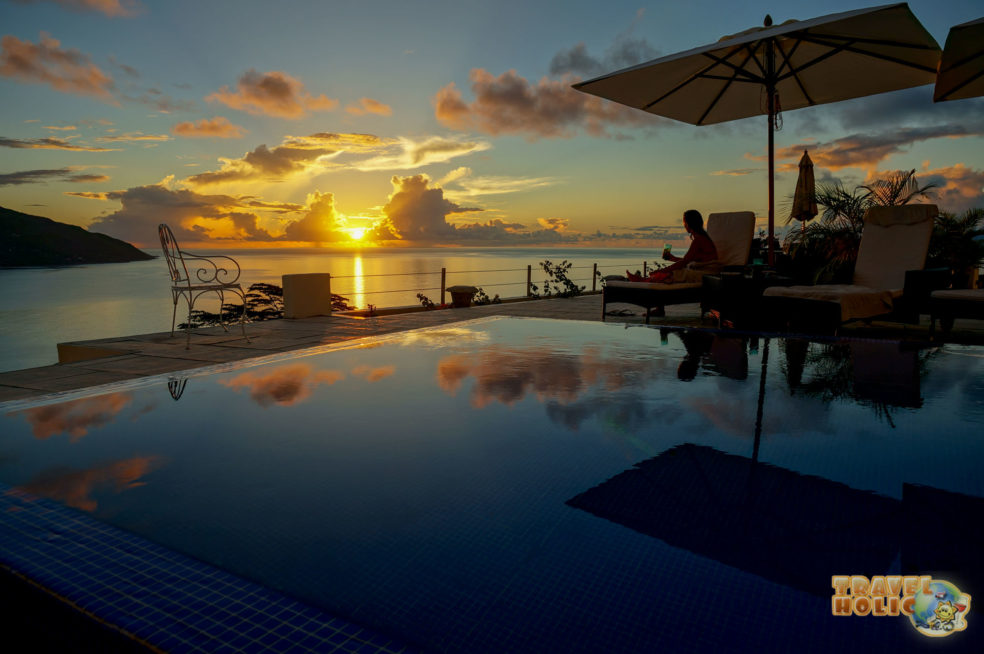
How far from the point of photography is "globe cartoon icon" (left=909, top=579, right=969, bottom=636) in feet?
3.06

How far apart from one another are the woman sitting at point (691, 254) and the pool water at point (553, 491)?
117 inches

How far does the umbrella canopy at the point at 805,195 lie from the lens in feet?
24.0

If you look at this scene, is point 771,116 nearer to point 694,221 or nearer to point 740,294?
point 694,221

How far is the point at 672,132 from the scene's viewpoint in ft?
34.8

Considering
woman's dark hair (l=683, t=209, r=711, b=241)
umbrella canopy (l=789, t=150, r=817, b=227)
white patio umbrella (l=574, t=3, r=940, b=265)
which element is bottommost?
woman's dark hair (l=683, t=209, r=711, b=241)

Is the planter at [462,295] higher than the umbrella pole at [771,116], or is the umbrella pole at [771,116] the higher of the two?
the umbrella pole at [771,116]

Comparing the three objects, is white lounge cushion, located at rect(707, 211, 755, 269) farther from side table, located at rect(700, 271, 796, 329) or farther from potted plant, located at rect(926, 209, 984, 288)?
potted plant, located at rect(926, 209, 984, 288)

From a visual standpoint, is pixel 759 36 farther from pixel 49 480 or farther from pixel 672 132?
pixel 672 132

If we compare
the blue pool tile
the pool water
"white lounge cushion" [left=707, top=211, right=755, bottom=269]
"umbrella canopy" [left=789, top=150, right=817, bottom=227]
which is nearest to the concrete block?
the pool water

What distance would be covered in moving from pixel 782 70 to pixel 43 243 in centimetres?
5065

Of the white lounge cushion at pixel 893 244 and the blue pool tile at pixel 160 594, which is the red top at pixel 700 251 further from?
the blue pool tile at pixel 160 594

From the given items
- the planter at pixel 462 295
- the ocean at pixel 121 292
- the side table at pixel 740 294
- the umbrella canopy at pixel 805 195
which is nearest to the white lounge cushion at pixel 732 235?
the side table at pixel 740 294

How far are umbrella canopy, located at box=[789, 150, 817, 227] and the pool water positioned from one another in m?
5.07

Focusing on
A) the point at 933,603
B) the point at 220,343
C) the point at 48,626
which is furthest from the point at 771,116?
the point at 48,626
